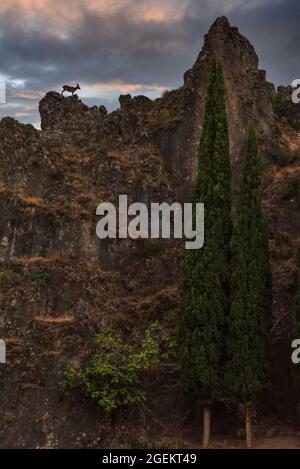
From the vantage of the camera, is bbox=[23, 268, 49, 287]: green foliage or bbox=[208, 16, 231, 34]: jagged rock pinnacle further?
bbox=[208, 16, 231, 34]: jagged rock pinnacle

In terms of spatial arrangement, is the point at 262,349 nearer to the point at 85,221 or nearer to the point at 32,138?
the point at 85,221

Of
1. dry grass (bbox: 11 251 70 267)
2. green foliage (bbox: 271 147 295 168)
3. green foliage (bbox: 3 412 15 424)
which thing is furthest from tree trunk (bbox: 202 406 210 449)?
green foliage (bbox: 271 147 295 168)

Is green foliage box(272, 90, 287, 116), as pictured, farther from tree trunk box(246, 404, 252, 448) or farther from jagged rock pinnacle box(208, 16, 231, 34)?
tree trunk box(246, 404, 252, 448)

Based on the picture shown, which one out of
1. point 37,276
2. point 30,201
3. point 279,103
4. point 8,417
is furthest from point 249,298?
point 279,103

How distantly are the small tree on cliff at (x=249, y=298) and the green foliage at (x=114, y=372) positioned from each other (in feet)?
10.4

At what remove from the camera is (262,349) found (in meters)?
18.9

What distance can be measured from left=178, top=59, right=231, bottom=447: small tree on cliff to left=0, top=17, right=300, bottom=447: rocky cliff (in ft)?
7.72

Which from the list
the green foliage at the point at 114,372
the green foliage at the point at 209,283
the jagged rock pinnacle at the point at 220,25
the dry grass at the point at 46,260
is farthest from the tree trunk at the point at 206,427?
the jagged rock pinnacle at the point at 220,25

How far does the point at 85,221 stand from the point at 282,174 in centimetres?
1036

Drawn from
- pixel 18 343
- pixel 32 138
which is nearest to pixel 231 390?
pixel 18 343

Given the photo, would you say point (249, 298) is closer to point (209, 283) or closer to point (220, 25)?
point (209, 283)

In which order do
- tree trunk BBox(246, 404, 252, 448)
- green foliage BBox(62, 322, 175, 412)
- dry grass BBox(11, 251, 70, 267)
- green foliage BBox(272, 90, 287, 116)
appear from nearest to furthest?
tree trunk BBox(246, 404, 252, 448) < green foliage BBox(62, 322, 175, 412) < dry grass BBox(11, 251, 70, 267) < green foliage BBox(272, 90, 287, 116)

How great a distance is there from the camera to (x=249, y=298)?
1894cm

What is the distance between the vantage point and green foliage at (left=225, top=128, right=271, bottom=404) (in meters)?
18.5
